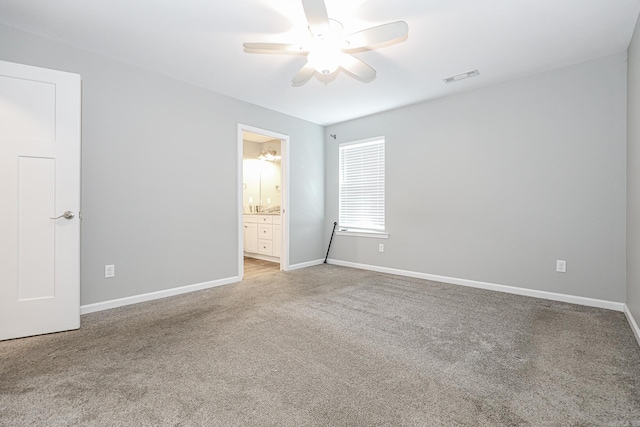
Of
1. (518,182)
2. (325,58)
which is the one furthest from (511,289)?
(325,58)

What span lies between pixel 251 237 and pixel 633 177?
17.6 ft

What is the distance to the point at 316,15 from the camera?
1.98 metres

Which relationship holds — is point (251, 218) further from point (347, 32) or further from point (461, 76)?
point (461, 76)

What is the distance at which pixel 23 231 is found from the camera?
2338mm

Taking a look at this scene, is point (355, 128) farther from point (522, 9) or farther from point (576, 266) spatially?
point (576, 266)

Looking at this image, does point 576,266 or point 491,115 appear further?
point 491,115

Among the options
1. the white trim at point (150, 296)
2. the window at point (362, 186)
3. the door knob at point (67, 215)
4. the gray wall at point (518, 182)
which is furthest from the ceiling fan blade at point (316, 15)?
the white trim at point (150, 296)

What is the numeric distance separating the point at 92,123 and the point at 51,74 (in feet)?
1.82

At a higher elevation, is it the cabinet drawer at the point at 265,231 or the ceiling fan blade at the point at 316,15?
the ceiling fan blade at the point at 316,15

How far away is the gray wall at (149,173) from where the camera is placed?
2908 mm

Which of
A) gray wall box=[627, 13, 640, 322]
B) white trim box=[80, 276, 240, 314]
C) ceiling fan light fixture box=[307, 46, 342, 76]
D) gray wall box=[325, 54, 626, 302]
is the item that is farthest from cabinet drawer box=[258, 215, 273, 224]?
gray wall box=[627, 13, 640, 322]

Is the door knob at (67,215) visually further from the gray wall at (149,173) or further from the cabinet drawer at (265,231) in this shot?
the cabinet drawer at (265,231)

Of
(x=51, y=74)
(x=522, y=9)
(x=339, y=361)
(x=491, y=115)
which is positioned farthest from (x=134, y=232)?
(x=491, y=115)

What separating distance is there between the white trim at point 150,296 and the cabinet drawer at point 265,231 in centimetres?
159
